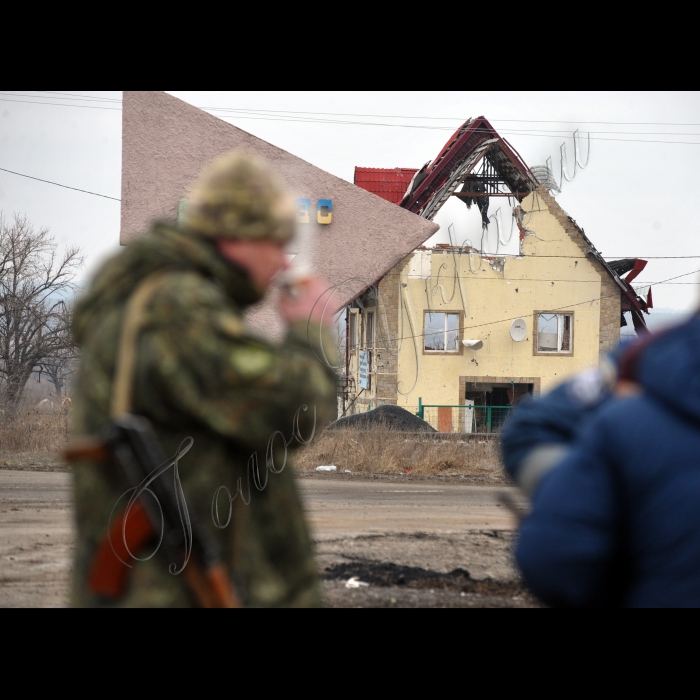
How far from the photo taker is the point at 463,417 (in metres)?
18.6

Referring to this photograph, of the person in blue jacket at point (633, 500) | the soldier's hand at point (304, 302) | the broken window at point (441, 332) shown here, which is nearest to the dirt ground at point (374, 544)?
the person in blue jacket at point (633, 500)

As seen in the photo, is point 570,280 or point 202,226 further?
point 570,280

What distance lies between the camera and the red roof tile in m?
21.7

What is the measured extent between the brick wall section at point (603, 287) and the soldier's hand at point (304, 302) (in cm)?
1945

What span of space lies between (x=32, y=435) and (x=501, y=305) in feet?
44.0

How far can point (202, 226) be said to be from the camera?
5.42 feet

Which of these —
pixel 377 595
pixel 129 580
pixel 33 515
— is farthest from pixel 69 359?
pixel 129 580

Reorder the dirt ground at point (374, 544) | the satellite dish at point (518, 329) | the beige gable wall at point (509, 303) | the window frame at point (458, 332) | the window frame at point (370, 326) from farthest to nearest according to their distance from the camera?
the window frame at point (458, 332) → the satellite dish at point (518, 329) → the beige gable wall at point (509, 303) → the window frame at point (370, 326) → the dirt ground at point (374, 544)

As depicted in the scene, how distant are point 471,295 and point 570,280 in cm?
270

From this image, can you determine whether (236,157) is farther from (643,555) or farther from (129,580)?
(643,555)

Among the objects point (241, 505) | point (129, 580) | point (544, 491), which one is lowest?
point (129, 580)

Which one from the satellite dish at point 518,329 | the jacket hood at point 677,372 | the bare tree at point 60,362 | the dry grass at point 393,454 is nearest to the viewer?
the jacket hood at point 677,372

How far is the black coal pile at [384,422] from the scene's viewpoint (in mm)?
13148

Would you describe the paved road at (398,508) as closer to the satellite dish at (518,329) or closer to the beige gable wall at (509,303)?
the beige gable wall at (509,303)
